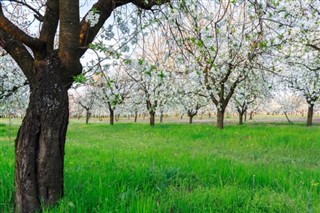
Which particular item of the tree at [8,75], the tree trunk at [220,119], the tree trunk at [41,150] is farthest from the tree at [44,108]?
the tree trunk at [220,119]

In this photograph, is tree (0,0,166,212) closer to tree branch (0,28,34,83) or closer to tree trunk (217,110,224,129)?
tree branch (0,28,34,83)

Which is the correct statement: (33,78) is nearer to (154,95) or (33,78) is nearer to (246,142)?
(246,142)

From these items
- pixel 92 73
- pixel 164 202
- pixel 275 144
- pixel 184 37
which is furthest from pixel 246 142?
pixel 92 73

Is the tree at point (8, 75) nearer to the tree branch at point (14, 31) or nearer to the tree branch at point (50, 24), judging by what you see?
the tree branch at point (50, 24)

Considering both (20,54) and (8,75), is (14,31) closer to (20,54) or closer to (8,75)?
(20,54)

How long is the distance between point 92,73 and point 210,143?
9.95 m

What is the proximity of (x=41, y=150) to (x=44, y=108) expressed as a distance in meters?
0.42

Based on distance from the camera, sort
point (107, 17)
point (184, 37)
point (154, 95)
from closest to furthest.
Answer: point (107, 17) → point (184, 37) → point (154, 95)

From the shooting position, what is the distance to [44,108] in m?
2.94

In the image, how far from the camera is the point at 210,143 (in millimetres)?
12109

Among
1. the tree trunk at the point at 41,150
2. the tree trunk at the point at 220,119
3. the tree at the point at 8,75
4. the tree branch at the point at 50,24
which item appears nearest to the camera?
the tree trunk at the point at 41,150

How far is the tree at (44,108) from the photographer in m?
2.93

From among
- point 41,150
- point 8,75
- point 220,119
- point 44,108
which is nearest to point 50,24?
point 44,108

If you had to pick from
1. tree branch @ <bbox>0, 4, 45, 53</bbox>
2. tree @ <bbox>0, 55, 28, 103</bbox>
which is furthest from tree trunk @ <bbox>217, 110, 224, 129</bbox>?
tree branch @ <bbox>0, 4, 45, 53</bbox>
